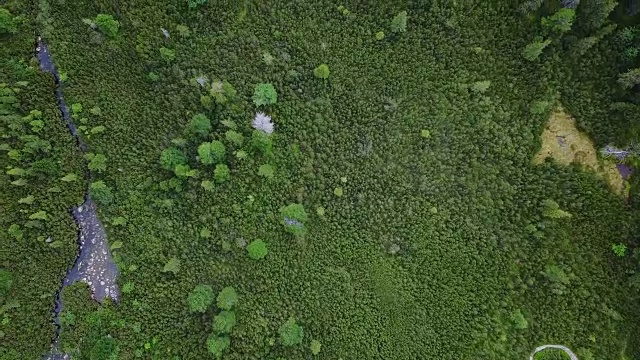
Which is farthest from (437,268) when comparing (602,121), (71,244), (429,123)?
(71,244)

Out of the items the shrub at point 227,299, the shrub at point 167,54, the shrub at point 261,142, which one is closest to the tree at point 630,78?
the shrub at point 261,142

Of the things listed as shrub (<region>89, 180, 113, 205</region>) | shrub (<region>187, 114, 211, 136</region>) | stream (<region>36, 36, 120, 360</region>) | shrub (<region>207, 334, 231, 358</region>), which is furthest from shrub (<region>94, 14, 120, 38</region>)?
shrub (<region>207, 334, 231, 358</region>)

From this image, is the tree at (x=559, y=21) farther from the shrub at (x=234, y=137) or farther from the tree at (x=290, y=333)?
the tree at (x=290, y=333)

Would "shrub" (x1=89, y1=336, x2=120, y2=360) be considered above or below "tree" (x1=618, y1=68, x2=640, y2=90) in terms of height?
below

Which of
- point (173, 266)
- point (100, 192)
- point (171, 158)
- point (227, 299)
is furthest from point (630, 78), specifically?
point (100, 192)

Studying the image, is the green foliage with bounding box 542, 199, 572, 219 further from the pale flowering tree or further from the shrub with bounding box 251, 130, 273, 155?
the pale flowering tree
